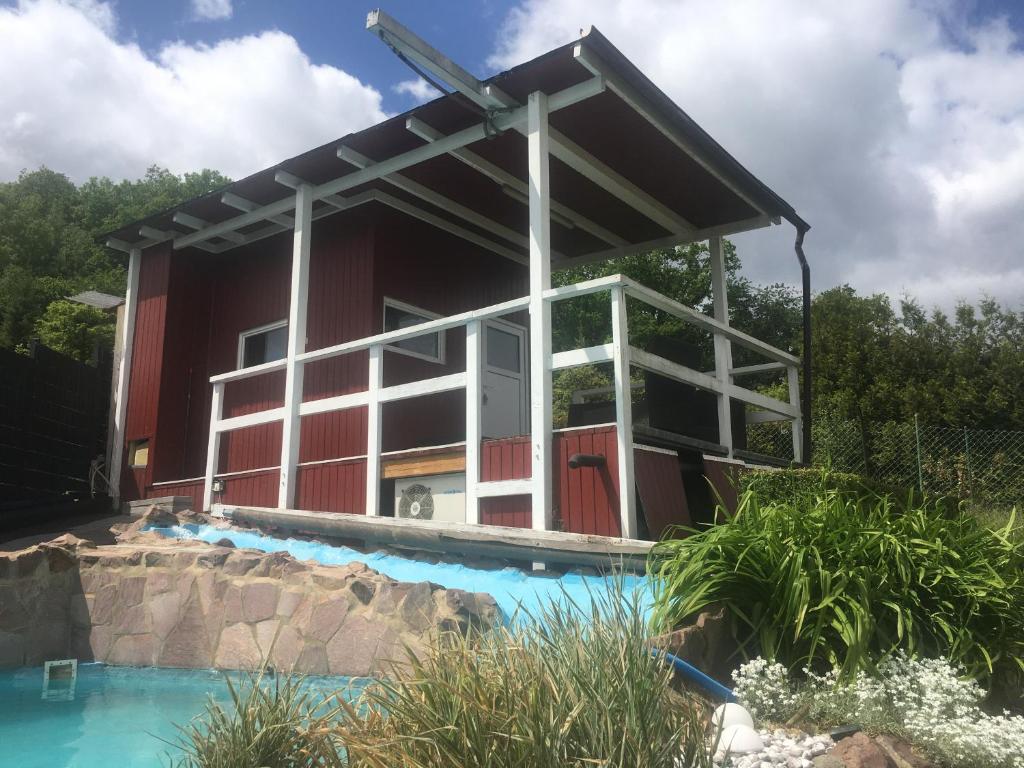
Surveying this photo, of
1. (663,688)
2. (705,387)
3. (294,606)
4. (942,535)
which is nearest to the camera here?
(663,688)

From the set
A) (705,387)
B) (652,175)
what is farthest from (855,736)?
(652,175)

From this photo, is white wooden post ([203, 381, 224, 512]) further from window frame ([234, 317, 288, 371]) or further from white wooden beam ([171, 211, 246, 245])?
white wooden beam ([171, 211, 246, 245])

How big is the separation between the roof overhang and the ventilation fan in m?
2.95

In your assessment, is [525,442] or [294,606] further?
[525,442]

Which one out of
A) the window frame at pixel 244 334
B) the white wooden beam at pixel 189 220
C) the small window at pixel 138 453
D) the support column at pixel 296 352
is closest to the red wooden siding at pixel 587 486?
the support column at pixel 296 352

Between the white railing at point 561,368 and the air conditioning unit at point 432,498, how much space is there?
0.76 ft

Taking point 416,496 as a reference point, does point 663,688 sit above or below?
below

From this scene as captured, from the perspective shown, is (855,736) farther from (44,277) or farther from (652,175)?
(44,277)

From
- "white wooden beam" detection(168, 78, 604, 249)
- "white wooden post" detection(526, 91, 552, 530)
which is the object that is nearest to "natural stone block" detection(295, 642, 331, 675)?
"white wooden post" detection(526, 91, 552, 530)

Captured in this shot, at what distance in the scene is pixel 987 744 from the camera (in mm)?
3441

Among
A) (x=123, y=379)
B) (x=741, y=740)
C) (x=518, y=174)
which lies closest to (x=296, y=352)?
(x=518, y=174)

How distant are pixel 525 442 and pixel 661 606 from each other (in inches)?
98.9

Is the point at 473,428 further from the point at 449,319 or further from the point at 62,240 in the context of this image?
the point at 62,240

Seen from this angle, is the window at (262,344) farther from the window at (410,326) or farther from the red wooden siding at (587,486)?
the red wooden siding at (587,486)
